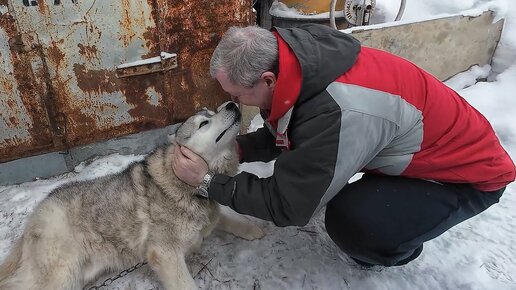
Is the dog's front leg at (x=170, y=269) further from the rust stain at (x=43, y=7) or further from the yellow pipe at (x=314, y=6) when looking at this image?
the yellow pipe at (x=314, y=6)

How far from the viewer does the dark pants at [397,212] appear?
2318 mm

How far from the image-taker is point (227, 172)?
279 cm

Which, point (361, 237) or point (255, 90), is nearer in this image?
point (255, 90)

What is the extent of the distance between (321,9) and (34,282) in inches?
Result: 169

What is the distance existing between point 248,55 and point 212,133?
0.76 m

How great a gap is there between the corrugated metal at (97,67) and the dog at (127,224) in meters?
0.82

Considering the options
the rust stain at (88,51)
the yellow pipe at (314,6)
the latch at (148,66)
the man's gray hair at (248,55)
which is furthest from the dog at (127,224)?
the yellow pipe at (314,6)

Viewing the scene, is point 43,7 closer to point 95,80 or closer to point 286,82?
point 95,80

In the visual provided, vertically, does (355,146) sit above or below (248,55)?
below

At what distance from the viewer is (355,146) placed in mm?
1961

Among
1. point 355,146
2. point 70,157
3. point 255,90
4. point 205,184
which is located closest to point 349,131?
point 355,146

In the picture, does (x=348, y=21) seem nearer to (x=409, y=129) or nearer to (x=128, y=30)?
(x=128, y=30)

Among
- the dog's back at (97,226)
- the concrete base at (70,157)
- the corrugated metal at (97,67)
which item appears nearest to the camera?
the dog's back at (97,226)

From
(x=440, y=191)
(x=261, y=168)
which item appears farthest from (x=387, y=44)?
(x=440, y=191)
